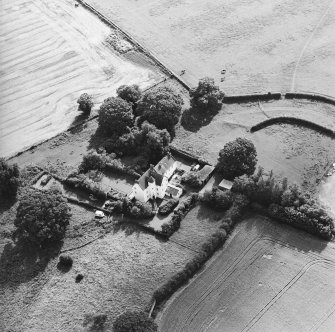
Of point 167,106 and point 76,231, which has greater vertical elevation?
point 167,106

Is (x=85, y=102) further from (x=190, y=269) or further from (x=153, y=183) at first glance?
(x=190, y=269)

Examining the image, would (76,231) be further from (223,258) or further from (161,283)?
(223,258)

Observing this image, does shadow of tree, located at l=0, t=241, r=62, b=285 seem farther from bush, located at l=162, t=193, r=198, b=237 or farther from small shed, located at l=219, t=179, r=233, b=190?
small shed, located at l=219, t=179, r=233, b=190

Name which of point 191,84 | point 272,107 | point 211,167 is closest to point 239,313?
point 211,167

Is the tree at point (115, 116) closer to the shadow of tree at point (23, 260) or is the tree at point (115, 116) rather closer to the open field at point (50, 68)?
the open field at point (50, 68)

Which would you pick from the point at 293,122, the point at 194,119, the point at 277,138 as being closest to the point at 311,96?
the point at 293,122

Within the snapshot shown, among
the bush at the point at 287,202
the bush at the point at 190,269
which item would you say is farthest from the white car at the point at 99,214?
the bush at the point at 287,202

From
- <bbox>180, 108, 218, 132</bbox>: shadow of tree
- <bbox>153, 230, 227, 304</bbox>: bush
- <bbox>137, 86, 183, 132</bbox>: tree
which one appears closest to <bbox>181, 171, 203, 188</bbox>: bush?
<bbox>153, 230, 227, 304</bbox>: bush
